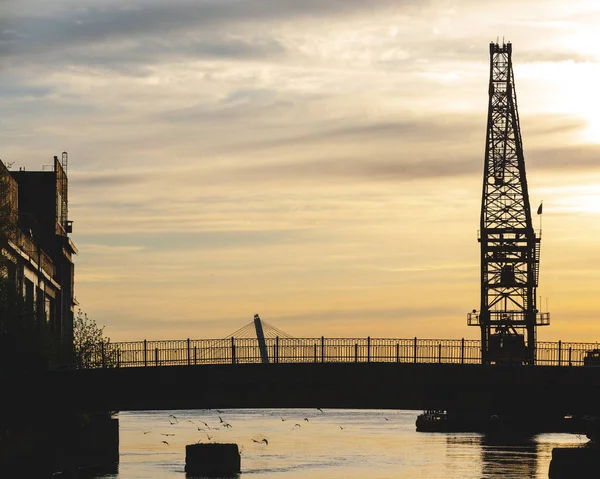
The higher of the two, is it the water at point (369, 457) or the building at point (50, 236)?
the building at point (50, 236)

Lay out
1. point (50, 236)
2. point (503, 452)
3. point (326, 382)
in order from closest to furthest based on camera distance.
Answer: point (326, 382)
point (503, 452)
point (50, 236)

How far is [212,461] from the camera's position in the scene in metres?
118

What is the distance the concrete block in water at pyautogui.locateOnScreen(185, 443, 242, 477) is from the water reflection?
22.2m

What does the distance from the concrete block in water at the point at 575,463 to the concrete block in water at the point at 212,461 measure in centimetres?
2984

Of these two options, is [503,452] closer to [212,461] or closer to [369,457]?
[369,457]

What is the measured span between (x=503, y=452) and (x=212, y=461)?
4742 centimetres

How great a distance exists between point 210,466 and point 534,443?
220 feet

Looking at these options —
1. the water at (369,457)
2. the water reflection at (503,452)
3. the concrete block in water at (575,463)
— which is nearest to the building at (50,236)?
the water at (369,457)

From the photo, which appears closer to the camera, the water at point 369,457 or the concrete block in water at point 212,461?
the concrete block in water at point 212,461

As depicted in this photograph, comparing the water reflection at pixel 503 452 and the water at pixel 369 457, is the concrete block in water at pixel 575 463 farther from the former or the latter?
the water at pixel 369 457

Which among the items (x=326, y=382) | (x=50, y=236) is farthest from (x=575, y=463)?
(x=50, y=236)

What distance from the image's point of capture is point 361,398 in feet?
263

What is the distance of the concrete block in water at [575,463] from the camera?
9519 cm

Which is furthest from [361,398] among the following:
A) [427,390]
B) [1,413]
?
[1,413]
